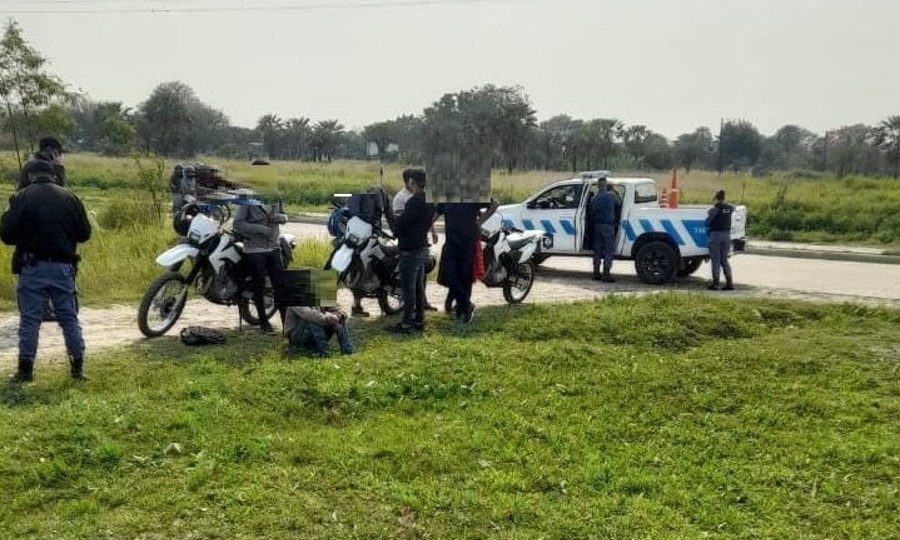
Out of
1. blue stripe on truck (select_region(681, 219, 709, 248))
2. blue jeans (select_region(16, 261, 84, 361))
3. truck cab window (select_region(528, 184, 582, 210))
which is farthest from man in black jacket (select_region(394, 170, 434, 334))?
truck cab window (select_region(528, 184, 582, 210))

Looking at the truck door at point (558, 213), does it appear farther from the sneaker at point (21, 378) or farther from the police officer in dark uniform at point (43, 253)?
the sneaker at point (21, 378)

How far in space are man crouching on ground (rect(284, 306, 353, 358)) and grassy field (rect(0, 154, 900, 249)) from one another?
19.1 ft

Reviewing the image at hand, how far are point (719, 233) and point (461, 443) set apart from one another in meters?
8.41

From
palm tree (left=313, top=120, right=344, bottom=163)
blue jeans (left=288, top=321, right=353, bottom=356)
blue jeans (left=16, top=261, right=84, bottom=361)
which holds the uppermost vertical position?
palm tree (left=313, top=120, right=344, bottom=163)

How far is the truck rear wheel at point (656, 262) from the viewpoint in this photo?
13.1 meters

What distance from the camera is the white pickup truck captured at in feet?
42.8

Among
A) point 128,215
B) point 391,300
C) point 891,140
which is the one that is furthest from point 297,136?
point 391,300

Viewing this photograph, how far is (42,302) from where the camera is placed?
6426mm

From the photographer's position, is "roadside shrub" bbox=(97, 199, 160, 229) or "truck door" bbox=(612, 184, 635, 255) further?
"roadside shrub" bbox=(97, 199, 160, 229)

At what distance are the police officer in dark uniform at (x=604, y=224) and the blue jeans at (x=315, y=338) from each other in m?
6.82

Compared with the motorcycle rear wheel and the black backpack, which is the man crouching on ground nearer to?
the black backpack

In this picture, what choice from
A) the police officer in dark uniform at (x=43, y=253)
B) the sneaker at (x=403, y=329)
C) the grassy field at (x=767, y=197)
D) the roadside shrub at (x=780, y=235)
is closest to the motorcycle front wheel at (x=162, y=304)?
the police officer in dark uniform at (x=43, y=253)

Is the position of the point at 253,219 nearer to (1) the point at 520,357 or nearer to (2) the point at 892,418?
(1) the point at 520,357

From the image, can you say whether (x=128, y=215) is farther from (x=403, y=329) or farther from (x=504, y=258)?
(x=403, y=329)
